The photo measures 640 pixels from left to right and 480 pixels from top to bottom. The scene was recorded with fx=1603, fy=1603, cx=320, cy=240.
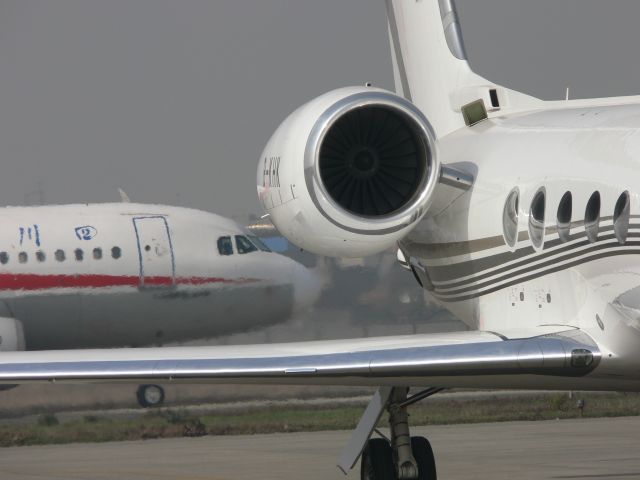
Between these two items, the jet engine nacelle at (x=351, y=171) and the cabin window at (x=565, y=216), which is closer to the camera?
the cabin window at (x=565, y=216)

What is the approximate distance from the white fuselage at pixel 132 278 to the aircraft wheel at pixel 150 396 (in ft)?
17.2

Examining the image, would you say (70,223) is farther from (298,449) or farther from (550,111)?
(550,111)

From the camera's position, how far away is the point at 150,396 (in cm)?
2756

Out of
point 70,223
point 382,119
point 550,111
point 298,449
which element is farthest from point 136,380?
point 70,223

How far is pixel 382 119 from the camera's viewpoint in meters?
12.2

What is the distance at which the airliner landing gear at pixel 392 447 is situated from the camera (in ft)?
41.7

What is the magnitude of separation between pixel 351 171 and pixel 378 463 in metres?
2.67

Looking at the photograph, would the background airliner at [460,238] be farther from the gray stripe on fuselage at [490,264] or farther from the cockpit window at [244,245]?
the cockpit window at [244,245]

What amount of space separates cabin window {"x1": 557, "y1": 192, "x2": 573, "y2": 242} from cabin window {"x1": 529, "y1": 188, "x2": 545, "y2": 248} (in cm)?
29

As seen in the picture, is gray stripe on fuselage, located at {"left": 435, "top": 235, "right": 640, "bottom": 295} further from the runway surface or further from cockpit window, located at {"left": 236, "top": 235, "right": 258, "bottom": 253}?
cockpit window, located at {"left": 236, "top": 235, "right": 258, "bottom": 253}

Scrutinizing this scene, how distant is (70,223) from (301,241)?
70.5 ft

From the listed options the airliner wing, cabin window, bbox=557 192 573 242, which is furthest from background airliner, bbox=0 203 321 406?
cabin window, bbox=557 192 573 242

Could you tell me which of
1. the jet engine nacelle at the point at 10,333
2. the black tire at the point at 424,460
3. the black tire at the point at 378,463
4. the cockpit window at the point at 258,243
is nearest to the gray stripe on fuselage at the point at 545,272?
the black tire at the point at 424,460

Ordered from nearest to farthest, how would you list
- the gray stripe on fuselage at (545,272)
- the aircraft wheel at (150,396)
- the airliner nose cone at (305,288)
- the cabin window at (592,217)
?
1. the gray stripe on fuselage at (545,272)
2. the cabin window at (592,217)
3. the aircraft wheel at (150,396)
4. the airliner nose cone at (305,288)
